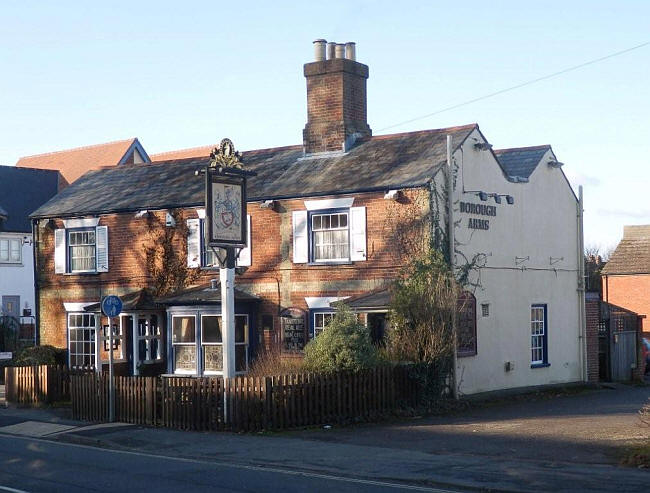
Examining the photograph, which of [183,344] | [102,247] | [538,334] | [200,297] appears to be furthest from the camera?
[102,247]

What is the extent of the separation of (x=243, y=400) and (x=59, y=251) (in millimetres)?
13755

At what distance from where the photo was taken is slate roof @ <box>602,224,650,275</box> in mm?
48344

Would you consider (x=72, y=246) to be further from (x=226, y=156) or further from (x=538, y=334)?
(x=538, y=334)

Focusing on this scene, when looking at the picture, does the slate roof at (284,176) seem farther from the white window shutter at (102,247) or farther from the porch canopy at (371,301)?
the porch canopy at (371,301)

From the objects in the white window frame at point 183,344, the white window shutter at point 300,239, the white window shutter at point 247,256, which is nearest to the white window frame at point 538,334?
the white window shutter at point 300,239

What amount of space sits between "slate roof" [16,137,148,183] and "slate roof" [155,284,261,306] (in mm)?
28441

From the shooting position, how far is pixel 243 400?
20.2 metres

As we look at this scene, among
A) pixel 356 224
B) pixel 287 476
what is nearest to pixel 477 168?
pixel 356 224

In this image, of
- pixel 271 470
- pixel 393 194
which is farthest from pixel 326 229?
pixel 271 470

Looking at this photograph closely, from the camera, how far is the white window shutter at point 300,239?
27.2 metres

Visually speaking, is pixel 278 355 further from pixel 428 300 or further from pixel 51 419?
pixel 51 419

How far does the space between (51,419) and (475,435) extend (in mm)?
9714

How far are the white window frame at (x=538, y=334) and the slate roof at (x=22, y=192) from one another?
31.6 metres

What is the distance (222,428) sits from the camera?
66.4 feet
